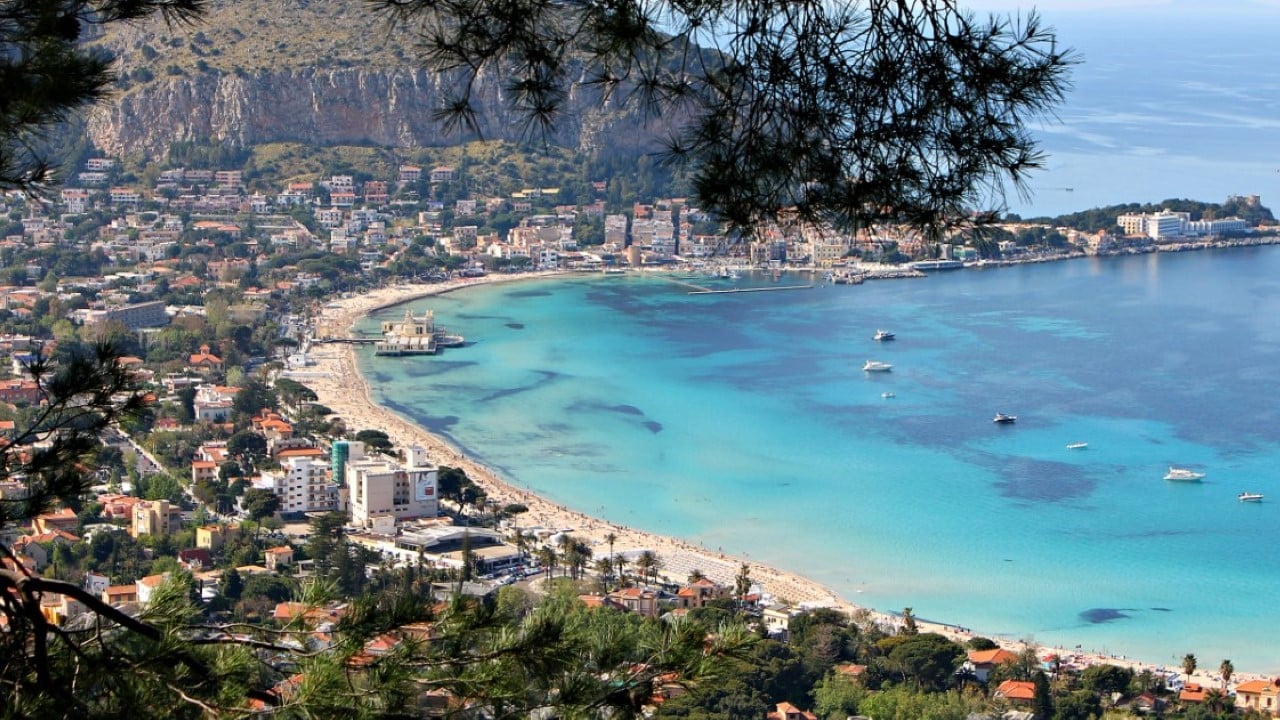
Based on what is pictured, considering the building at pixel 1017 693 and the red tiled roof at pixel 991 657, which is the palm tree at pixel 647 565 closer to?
the red tiled roof at pixel 991 657

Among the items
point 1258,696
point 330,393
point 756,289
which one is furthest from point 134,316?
point 1258,696

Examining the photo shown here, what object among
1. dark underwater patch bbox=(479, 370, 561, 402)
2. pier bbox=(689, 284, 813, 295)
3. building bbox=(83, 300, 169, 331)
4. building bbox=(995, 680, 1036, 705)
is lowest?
building bbox=(995, 680, 1036, 705)

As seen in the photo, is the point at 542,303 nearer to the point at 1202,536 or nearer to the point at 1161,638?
the point at 1202,536

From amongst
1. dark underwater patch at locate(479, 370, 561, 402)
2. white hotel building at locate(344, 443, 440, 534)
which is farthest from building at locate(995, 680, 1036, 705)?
dark underwater patch at locate(479, 370, 561, 402)

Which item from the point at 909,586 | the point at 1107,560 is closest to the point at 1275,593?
the point at 1107,560

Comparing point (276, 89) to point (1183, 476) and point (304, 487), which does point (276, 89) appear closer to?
point (304, 487)

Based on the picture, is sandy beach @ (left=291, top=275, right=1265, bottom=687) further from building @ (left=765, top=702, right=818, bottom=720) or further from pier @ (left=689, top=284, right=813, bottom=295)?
pier @ (left=689, top=284, right=813, bottom=295)
